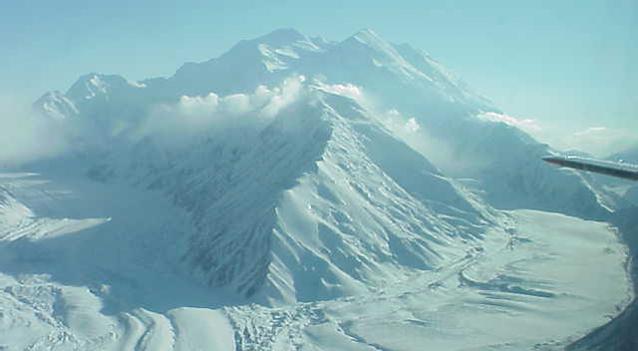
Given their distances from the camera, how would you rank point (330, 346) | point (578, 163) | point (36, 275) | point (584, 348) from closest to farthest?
point (578, 163) → point (584, 348) → point (330, 346) → point (36, 275)

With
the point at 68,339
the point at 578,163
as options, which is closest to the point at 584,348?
the point at 578,163

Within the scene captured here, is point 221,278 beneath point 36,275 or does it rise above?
above

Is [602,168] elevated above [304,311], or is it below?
above

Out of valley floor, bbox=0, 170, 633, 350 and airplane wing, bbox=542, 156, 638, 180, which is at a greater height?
airplane wing, bbox=542, 156, 638, 180

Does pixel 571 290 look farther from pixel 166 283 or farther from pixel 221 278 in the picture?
A: pixel 166 283

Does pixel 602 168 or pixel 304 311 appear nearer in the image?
pixel 602 168

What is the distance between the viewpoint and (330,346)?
127 metres

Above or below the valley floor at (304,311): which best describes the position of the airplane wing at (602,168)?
above

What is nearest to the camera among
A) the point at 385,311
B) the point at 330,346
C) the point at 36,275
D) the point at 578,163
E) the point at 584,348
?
the point at 578,163

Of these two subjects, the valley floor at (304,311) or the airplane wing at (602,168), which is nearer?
the airplane wing at (602,168)

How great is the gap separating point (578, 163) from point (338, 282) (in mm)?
106959

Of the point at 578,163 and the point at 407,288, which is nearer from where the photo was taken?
the point at 578,163

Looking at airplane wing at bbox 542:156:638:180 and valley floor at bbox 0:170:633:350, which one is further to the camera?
valley floor at bbox 0:170:633:350

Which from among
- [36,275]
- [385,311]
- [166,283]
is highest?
[385,311]
